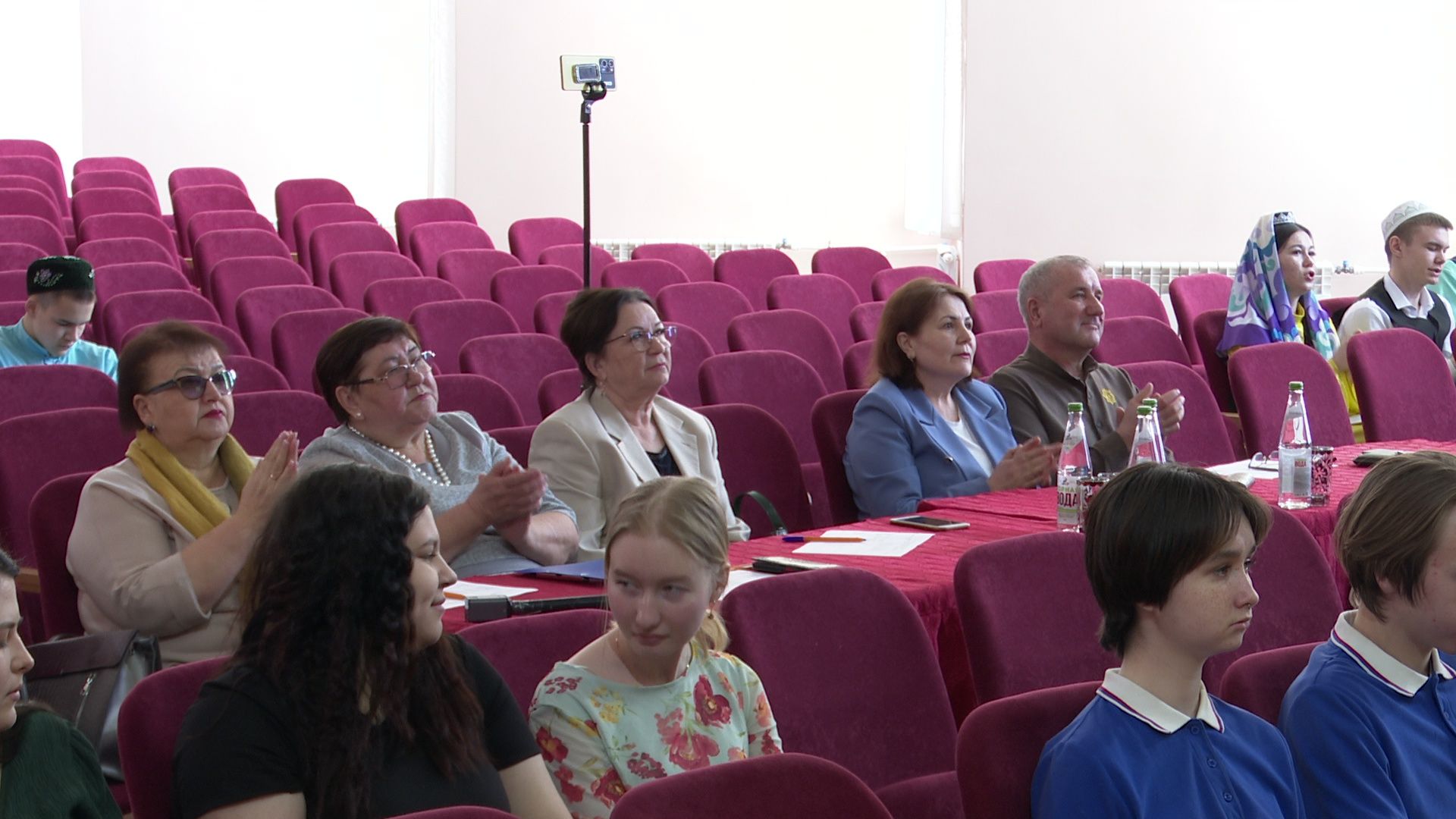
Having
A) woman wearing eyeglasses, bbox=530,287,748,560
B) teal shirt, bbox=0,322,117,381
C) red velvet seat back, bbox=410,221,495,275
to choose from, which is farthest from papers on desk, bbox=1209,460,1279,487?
red velvet seat back, bbox=410,221,495,275

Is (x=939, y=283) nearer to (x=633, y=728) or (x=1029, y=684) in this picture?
(x=1029, y=684)

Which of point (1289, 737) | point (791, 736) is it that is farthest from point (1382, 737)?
point (791, 736)

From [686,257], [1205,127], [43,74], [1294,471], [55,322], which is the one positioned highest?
[43,74]

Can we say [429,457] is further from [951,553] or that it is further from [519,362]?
[519,362]

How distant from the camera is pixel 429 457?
3.27 metres

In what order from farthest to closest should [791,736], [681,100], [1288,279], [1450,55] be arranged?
[681,100] → [1450,55] → [1288,279] → [791,736]

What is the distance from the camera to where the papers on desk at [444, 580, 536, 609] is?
2.58 metres

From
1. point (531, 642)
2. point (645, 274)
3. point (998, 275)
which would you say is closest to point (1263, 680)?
point (531, 642)

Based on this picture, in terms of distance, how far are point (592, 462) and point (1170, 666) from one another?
72.8 inches

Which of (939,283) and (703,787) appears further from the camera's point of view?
(939,283)

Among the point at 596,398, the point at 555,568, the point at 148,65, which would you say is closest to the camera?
the point at 555,568

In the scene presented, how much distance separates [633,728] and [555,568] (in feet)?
3.15

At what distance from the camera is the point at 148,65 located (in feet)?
36.3

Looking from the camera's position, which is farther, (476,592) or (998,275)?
(998,275)
